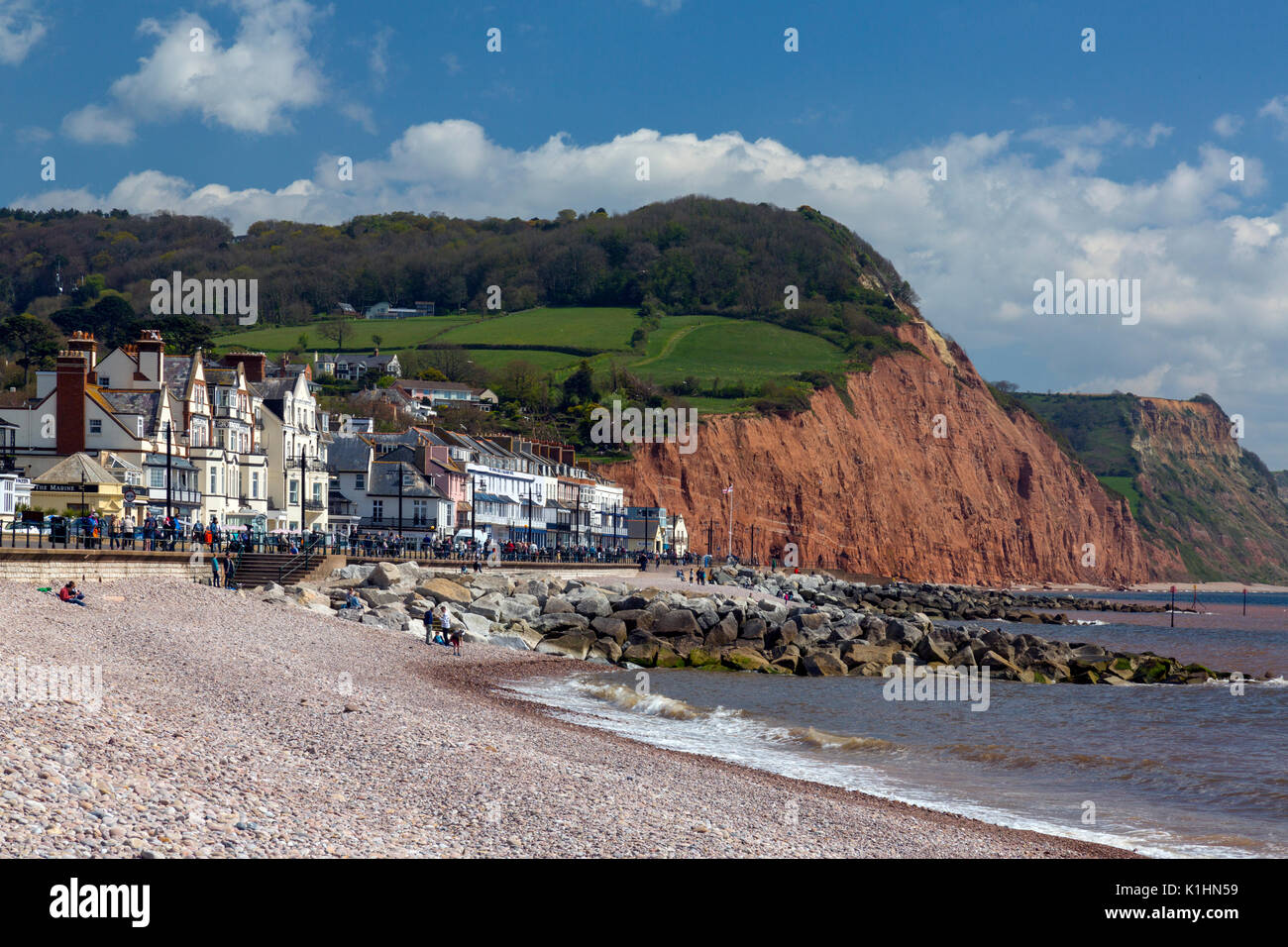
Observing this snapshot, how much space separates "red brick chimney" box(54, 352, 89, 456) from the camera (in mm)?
50625

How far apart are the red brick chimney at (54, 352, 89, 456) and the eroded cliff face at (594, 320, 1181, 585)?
200ft

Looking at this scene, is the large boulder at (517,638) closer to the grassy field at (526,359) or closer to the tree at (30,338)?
the tree at (30,338)

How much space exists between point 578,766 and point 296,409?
53.9 m

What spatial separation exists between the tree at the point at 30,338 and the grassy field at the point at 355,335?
109ft

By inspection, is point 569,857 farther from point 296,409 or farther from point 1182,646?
point 296,409

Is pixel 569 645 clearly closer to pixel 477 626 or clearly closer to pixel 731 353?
pixel 477 626

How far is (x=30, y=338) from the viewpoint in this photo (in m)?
100

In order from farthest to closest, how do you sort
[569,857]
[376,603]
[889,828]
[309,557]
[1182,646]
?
[1182,646], [309,557], [376,603], [889,828], [569,857]

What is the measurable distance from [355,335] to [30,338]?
5054 centimetres

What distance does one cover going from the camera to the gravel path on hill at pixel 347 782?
955 centimetres

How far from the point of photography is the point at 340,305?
173750mm

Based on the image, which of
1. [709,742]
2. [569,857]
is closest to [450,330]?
[709,742]

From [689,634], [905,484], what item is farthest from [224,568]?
[905,484]
